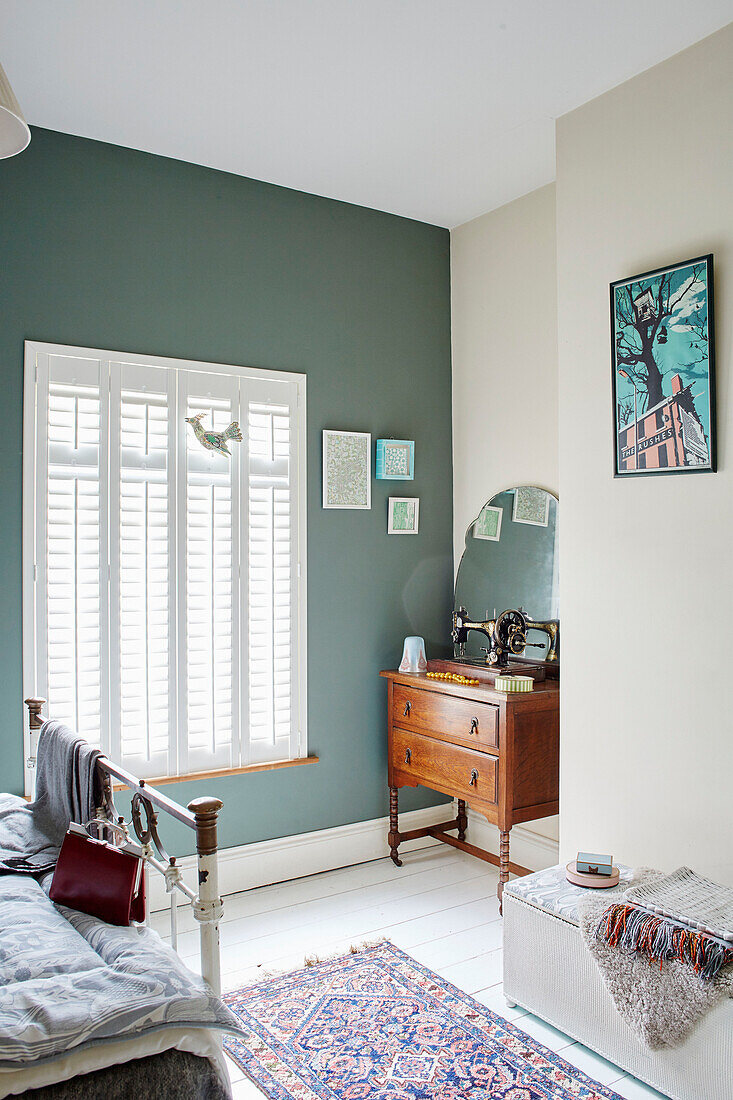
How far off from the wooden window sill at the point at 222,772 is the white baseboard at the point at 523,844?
0.88 metres

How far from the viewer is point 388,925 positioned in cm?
307

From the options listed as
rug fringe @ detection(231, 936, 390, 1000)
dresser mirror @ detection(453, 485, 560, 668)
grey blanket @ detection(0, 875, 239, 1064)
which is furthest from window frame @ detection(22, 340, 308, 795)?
grey blanket @ detection(0, 875, 239, 1064)

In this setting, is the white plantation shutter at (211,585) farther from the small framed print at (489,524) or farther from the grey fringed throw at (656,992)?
the grey fringed throw at (656,992)

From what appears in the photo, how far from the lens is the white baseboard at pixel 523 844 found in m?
3.46

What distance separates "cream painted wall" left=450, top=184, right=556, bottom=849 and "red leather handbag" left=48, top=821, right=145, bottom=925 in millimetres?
2010

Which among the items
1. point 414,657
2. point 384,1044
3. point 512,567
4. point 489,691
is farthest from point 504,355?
point 384,1044

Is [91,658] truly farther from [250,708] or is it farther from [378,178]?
[378,178]

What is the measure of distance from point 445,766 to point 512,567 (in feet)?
2.90

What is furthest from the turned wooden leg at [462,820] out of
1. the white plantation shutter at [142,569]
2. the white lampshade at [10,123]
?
the white lampshade at [10,123]

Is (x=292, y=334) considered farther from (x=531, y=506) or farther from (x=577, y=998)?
(x=577, y=998)

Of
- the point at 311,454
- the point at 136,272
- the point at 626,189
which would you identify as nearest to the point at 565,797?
the point at 311,454

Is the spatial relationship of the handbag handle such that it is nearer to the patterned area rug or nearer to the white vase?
the patterned area rug

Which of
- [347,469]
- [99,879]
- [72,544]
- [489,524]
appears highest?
[347,469]

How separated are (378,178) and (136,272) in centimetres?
107
